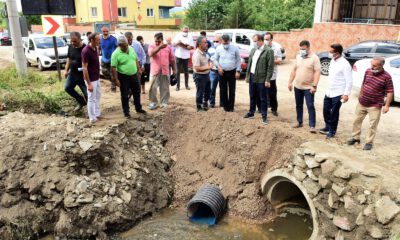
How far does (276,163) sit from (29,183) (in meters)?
4.65

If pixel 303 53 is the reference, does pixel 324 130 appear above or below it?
below

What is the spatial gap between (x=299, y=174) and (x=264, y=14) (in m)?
19.2

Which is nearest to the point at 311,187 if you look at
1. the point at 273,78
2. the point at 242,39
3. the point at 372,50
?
the point at 273,78

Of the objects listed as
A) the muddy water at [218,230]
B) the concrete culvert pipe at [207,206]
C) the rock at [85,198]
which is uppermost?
the rock at [85,198]

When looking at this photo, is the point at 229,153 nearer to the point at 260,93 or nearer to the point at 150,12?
the point at 260,93

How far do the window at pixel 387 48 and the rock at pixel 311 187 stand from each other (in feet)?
29.5

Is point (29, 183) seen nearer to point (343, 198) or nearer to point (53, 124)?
point (53, 124)

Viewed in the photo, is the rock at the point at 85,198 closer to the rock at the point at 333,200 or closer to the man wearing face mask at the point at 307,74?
the rock at the point at 333,200

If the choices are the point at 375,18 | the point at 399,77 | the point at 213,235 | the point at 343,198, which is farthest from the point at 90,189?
the point at 375,18

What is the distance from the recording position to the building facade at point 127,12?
3981 centimetres

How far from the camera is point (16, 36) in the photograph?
38.8 feet

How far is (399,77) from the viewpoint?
9883 mm

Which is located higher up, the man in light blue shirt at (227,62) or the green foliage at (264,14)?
the green foliage at (264,14)

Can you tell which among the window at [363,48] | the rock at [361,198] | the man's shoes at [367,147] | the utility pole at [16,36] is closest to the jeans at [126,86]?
the man's shoes at [367,147]
